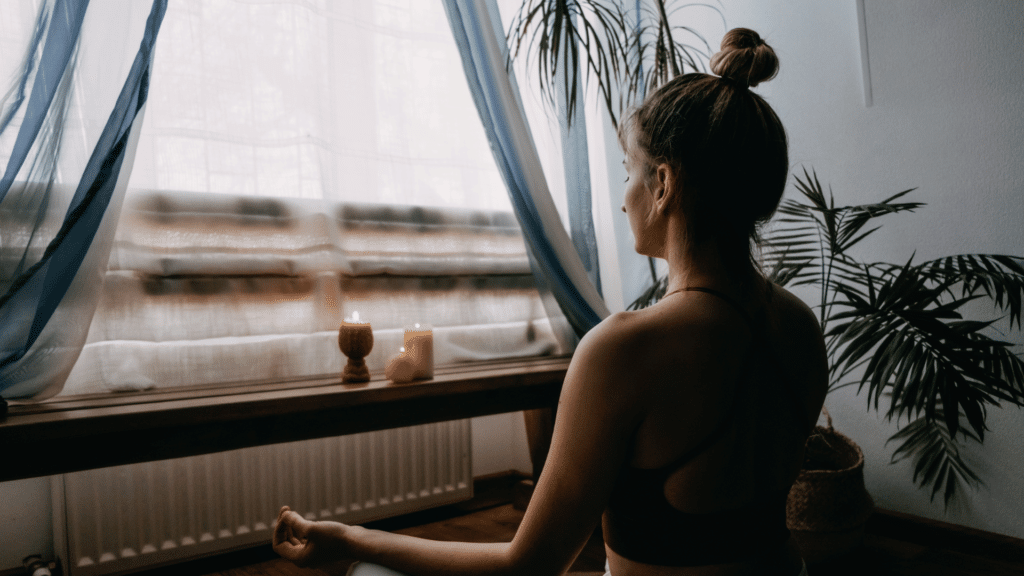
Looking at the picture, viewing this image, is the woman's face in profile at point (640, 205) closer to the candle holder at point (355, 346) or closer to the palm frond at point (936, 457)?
the candle holder at point (355, 346)

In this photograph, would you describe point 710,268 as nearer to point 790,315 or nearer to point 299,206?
point 790,315

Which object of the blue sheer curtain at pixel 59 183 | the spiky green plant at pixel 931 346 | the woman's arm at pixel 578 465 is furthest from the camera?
the spiky green plant at pixel 931 346

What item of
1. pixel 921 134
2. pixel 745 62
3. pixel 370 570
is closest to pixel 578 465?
pixel 370 570

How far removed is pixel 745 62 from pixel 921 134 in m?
1.49

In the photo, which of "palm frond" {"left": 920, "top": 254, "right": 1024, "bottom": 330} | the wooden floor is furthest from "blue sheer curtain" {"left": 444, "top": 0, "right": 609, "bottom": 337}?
"palm frond" {"left": 920, "top": 254, "right": 1024, "bottom": 330}

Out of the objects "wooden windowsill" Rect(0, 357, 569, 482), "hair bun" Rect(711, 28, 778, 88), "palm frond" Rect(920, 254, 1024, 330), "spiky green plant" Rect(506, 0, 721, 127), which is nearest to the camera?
"hair bun" Rect(711, 28, 778, 88)

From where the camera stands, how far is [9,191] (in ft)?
4.19

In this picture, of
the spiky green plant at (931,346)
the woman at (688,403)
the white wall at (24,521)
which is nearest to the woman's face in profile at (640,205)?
the woman at (688,403)

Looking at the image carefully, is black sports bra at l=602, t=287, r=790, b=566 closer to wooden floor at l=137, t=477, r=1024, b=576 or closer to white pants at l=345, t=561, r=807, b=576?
white pants at l=345, t=561, r=807, b=576

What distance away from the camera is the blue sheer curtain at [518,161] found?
186 cm

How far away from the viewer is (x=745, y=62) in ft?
2.31

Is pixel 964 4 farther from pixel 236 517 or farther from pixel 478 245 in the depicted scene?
pixel 236 517

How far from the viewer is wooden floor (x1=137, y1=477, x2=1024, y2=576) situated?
1.68 metres

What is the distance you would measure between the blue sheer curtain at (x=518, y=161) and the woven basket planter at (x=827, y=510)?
77cm
